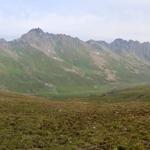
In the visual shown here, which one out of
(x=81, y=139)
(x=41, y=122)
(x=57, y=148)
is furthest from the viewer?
(x=41, y=122)

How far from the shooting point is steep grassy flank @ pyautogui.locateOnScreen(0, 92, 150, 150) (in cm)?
2963

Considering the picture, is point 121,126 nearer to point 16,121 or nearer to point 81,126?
point 81,126

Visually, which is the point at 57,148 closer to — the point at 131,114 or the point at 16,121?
the point at 16,121

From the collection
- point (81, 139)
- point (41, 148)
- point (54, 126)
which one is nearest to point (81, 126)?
point (54, 126)

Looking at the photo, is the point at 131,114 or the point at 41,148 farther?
the point at 131,114

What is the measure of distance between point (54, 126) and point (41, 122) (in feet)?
7.27

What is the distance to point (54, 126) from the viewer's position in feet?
118

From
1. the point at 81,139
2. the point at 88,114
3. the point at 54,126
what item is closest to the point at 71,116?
the point at 88,114

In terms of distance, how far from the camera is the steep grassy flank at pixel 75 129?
97.2 feet

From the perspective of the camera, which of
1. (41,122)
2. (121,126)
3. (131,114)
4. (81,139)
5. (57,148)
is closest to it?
(57,148)

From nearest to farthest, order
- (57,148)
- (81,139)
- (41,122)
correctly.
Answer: (57,148) < (81,139) < (41,122)

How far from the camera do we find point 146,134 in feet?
103

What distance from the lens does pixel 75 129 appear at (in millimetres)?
34594

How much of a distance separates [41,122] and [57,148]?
9186 mm
